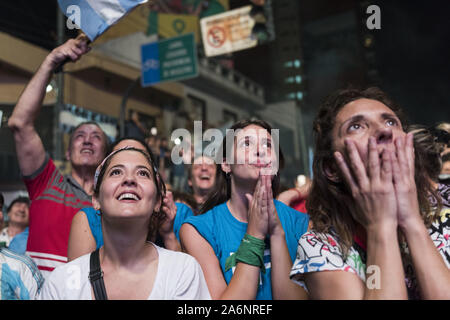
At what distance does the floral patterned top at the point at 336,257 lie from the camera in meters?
1.58

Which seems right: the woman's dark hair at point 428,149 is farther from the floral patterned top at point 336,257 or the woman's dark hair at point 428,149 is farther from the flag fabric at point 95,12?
the flag fabric at point 95,12

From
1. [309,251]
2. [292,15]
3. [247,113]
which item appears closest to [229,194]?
[309,251]

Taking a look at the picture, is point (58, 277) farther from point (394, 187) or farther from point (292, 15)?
point (292, 15)

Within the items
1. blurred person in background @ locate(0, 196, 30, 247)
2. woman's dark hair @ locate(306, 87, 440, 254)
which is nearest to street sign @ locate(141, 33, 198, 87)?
blurred person in background @ locate(0, 196, 30, 247)

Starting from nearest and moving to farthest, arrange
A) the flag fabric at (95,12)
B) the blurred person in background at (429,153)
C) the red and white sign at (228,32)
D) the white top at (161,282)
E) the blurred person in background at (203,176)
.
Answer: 1. the white top at (161,282)
2. the blurred person in background at (429,153)
3. the flag fabric at (95,12)
4. the blurred person in background at (203,176)
5. the red and white sign at (228,32)


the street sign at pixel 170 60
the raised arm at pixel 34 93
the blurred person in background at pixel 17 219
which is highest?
the street sign at pixel 170 60

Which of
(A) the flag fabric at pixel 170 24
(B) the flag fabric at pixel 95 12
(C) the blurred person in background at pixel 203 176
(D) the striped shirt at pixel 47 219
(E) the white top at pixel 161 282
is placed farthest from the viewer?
(A) the flag fabric at pixel 170 24

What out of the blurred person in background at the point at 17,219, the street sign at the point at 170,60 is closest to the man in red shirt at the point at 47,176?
the blurred person in background at the point at 17,219

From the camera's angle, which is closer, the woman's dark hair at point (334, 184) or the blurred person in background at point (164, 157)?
the woman's dark hair at point (334, 184)

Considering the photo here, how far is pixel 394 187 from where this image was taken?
5.07 feet

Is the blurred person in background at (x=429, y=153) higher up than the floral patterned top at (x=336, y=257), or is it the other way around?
the blurred person in background at (x=429, y=153)

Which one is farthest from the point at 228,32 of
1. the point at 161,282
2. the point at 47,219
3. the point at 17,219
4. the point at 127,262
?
the point at 161,282

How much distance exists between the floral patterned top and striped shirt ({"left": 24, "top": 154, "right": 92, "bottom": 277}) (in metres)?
1.77

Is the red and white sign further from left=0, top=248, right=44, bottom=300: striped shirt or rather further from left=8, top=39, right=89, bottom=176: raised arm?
left=0, top=248, right=44, bottom=300: striped shirt
